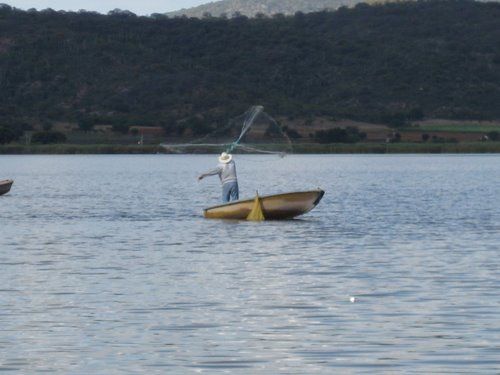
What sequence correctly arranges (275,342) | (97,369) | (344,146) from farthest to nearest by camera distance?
(344,146), (275,342), (97,369)

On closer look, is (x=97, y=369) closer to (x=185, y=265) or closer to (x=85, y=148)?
(x=185, y=265)

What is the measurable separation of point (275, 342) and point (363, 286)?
6.75m

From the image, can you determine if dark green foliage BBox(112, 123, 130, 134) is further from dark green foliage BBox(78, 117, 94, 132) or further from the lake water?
the lake water

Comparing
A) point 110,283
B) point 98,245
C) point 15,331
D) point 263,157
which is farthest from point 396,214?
point 263,157

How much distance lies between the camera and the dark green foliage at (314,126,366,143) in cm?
17512

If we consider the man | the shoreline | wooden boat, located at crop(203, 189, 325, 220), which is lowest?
the shoreline

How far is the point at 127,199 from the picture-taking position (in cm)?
6981

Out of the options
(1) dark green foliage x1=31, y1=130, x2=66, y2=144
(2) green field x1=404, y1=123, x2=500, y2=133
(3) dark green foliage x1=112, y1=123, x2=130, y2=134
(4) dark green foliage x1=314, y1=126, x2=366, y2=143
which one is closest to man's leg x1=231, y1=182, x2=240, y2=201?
(4) dark green foliage x1=314, y1=126, x2=366, y2=143

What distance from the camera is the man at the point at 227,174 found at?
48.4m

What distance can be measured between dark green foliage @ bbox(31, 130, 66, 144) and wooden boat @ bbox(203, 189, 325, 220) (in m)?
130

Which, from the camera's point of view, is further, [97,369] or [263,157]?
[263,157]

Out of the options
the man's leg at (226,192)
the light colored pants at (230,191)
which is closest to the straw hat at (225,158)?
the light colored pants at (230,191)

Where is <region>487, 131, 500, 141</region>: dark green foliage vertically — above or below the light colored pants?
below

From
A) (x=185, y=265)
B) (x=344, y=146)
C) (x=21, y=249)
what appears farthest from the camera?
(x=344, y=146)
